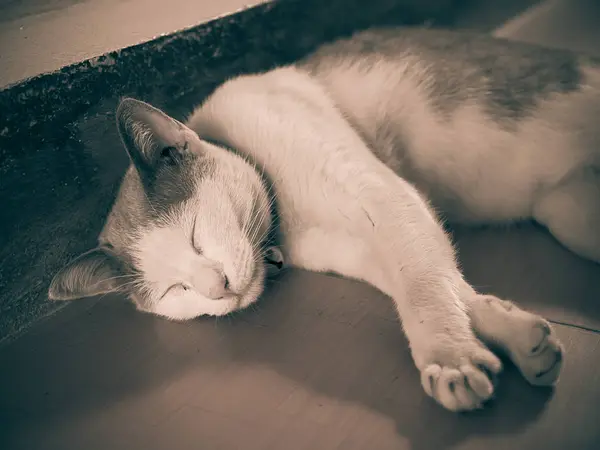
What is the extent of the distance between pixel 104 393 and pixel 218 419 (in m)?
0.30

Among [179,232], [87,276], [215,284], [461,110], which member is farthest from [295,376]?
[461,110]

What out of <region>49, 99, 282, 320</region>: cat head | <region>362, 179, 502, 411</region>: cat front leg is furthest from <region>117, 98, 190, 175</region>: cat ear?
<region>362, 179, 502, 411</region>: cat front leg

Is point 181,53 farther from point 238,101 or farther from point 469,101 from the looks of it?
point 469,101

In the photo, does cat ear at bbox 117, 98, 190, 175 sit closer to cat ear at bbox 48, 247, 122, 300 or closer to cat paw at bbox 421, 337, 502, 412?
cat ear at bbox 48, 247, 122, 300

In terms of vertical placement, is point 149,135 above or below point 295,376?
above

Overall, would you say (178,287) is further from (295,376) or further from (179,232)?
(295,376)

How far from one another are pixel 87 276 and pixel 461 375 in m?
0.83

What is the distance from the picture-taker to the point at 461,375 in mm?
774

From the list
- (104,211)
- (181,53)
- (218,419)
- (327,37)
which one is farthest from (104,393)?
(327,37)

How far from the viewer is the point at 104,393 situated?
40.9 inches

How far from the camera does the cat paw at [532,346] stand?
77 cm

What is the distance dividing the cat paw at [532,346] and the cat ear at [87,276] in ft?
2.79

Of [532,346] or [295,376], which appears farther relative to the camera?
[295,376]

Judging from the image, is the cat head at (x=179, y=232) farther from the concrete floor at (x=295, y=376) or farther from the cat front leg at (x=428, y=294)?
the cat front leg at (x=428, y=294)
